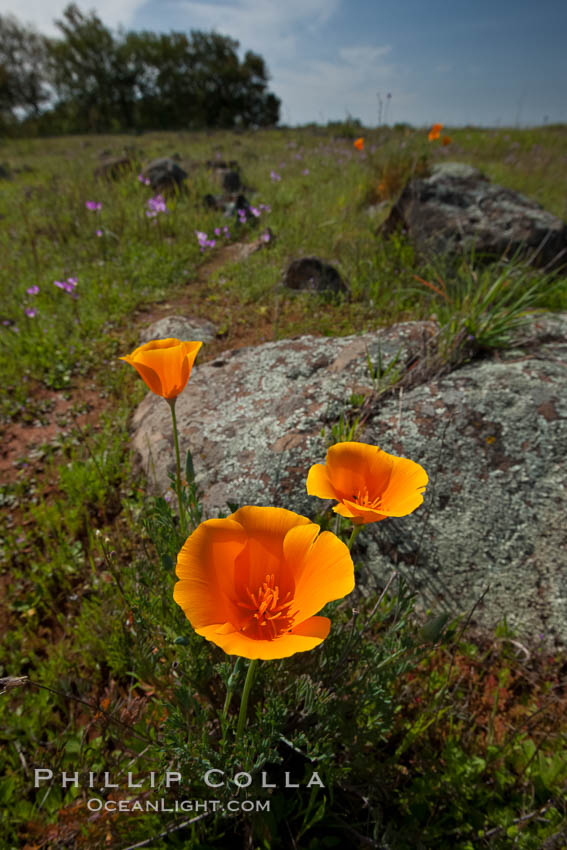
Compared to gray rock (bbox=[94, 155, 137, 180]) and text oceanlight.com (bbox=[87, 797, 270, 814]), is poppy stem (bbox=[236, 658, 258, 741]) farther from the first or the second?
gray rock (bbox=[94, 155, 137, 180])

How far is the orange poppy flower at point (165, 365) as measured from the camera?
114 cm

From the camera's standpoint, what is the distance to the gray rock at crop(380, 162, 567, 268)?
4.12 meters

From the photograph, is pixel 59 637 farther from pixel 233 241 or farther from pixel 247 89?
pixel 247 89

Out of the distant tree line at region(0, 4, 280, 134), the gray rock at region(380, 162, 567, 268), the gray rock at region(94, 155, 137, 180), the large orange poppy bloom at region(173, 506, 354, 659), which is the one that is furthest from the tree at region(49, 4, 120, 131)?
the large orange poppy bloom at region(173, 506, 354, 659)

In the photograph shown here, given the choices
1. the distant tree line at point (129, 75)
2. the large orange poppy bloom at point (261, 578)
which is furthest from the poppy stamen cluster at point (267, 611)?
the distant tree line at point (129, 75)

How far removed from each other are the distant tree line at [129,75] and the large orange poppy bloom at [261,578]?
2942 cm

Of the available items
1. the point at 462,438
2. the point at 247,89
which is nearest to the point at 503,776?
the point at 462,438

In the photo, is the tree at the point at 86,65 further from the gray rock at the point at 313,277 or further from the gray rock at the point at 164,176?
the gray rock at the point at 313,277

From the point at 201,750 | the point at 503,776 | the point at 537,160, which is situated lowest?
the point at 503,776

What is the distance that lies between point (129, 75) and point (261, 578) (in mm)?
34805

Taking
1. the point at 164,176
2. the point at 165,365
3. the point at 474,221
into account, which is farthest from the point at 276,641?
the point at 164,176

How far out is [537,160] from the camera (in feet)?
30.7

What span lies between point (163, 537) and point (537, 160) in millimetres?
11623

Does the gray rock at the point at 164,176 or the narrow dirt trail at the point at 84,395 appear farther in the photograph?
the gray rock at the point at 164,176
